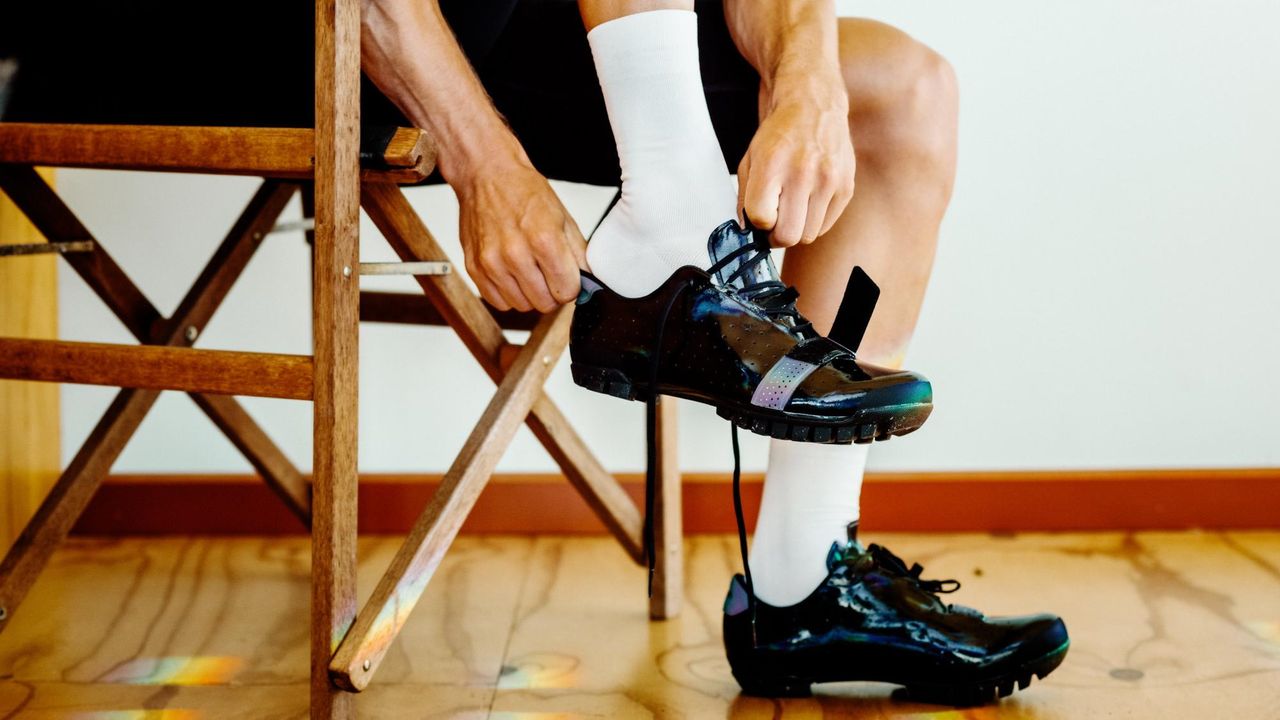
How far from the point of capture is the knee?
883 millimetres

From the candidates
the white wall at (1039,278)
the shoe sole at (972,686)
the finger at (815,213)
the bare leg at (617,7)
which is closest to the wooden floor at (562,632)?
the shoe sole at (972,686)

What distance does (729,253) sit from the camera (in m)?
0.74

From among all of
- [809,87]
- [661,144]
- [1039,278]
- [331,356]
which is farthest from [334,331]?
[1039,278]

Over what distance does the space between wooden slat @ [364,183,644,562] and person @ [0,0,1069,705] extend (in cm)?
4

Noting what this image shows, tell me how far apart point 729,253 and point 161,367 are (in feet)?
1.23

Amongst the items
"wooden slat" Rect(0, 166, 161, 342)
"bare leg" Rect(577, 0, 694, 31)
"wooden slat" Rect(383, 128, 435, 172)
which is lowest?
"wooden slat" Rect(0, 166, 161, 342)

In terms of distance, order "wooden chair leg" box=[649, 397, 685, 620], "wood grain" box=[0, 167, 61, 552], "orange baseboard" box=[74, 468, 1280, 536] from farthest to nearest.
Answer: "orange baseboard" box=[74, 468, 1280, 536]
"wood grain" box=[0, 167, 61, 552]
"wooden chair leg" box=[649, 397, 685, 620]

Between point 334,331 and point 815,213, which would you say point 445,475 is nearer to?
point 334,331

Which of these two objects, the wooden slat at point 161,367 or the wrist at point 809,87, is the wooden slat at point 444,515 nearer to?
the wooden slat at point 161,367

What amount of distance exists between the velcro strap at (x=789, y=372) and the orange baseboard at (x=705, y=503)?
0.75m

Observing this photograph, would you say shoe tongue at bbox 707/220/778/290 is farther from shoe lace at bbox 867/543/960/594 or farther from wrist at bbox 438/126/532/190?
shoe lace at bbox 867/543/960/594

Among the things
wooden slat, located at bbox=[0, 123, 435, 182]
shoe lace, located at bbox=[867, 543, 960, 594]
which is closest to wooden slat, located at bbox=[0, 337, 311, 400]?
wooden slat, located at bbox=[0, 123, 435, 182]

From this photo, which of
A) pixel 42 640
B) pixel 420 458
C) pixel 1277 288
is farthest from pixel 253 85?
pixel 1277 288

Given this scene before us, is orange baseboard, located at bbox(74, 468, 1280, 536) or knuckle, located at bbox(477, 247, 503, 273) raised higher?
knuckle, located at bbox(477, 247, 503, 273)
